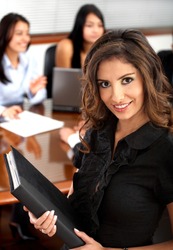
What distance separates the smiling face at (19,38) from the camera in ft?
8.71

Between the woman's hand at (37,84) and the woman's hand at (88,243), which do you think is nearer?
the woman's hand at (88,243)

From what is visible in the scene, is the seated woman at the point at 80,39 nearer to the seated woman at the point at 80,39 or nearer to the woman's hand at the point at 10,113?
A: the seated woman at the point at 80,39

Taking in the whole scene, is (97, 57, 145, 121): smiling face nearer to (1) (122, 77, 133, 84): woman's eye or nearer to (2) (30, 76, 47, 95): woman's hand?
(1) (122, 77, 133, 84): woman's eye

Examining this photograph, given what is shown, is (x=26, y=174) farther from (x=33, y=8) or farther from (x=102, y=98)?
(x=33, y=8)

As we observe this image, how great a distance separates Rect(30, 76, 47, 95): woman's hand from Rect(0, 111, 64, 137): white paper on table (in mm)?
268

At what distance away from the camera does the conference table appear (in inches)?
62.3

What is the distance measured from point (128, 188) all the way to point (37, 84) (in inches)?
61.2

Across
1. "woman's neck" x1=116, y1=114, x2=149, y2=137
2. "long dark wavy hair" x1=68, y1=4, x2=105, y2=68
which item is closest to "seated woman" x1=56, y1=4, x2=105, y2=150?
Answer: "long dark wavy hair" x1=68, y1=4, x2=105, y2=68

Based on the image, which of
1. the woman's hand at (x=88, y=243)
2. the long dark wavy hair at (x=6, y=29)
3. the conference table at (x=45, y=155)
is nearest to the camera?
the woman's hand at (x=88, y=243)

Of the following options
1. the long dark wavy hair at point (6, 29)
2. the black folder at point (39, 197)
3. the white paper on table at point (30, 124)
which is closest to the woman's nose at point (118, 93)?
the black folder at point (39, 197)

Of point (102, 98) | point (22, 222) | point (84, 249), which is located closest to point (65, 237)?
point (84, 249)

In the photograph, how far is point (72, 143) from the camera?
6.34 feet

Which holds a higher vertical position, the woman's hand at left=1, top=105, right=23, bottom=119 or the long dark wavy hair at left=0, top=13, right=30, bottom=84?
the long dark wavy hair at left=0, top=13, right=30, bottom=84

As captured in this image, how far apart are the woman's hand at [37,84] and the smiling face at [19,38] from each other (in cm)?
25
